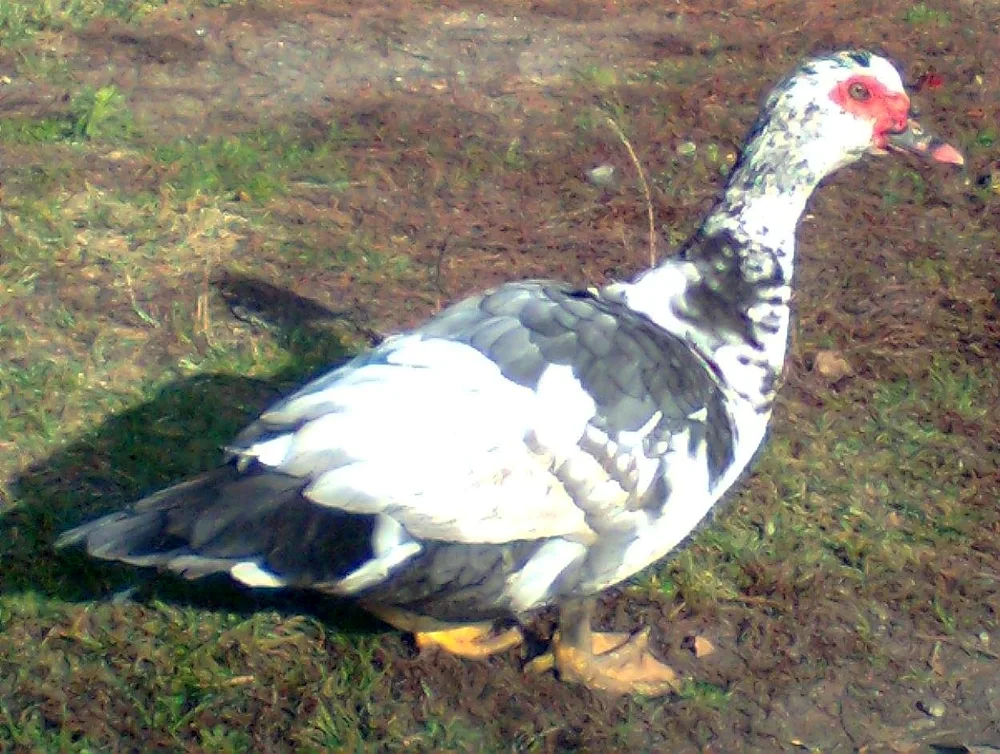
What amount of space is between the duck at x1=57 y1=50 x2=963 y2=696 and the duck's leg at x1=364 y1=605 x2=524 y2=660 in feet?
0.06

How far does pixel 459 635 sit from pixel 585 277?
1.57 m

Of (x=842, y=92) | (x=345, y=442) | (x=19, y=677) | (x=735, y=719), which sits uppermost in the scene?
(x=842, y=92)

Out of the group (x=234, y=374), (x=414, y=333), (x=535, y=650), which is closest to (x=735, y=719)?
(x=535, y=650)

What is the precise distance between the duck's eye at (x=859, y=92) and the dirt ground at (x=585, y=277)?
3.69ft

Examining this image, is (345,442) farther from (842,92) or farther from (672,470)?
(842,92)

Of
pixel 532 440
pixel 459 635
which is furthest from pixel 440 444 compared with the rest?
pixel 459 635

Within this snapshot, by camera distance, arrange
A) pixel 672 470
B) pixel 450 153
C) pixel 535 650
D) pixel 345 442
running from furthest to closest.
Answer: pixel 450 153, pixel 535 650, pixel 672 470, pixel 345 442

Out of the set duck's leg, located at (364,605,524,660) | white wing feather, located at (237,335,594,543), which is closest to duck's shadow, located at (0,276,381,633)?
duck's leg, located at (364,605,524,660)

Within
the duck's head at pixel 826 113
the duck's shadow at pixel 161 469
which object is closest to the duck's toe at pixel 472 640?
the duck's shadow at pixel 161 469

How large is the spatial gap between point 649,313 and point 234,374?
4.58ft

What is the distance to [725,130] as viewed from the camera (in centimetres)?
520

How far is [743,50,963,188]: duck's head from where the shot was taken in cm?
308

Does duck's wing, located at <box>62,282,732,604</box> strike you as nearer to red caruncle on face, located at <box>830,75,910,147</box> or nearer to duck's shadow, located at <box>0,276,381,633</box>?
duck's shadow, located at <box>0,276,381,633</box>

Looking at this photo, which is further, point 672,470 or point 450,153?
point 450,153
